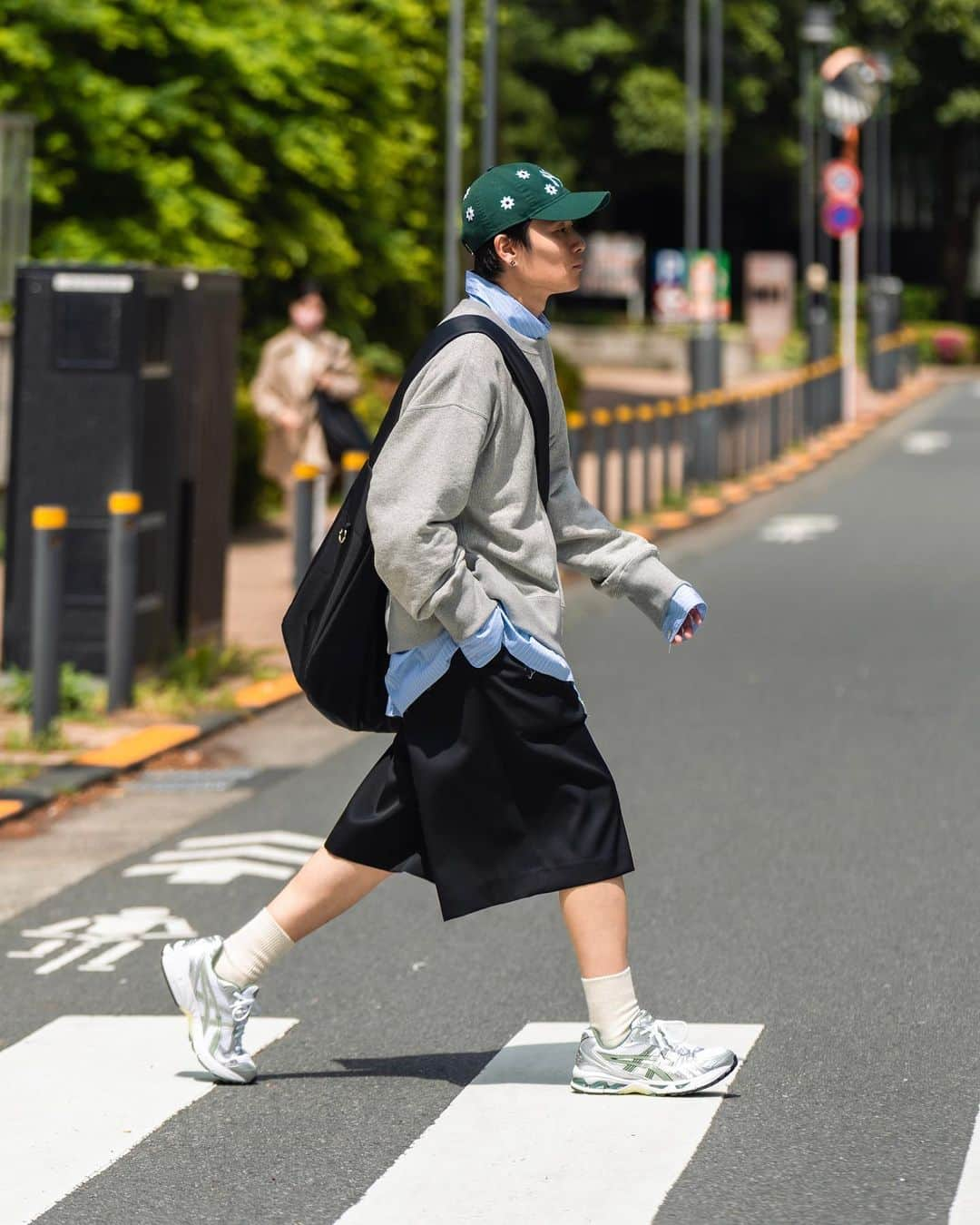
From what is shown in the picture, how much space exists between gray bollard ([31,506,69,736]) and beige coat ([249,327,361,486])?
5.44 metres

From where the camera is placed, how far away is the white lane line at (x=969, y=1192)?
457 cm

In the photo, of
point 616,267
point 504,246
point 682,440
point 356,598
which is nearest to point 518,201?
point 504,246

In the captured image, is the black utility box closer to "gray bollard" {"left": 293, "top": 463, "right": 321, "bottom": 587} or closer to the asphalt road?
the asphalt road

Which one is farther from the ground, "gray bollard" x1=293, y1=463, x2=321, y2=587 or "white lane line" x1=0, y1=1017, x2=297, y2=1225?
"gray bollard" x1=293, y1=463, x2=321, y2=587

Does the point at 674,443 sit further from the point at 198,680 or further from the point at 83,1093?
the point at 83,1093

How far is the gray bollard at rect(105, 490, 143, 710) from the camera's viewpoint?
10.8 meters

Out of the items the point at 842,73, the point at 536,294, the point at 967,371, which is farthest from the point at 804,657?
the point at 967,371

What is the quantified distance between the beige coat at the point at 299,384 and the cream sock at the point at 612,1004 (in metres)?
10.3

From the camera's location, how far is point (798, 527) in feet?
70.2

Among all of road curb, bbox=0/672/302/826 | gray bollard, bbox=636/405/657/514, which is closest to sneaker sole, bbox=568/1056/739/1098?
road curb, bbox=0/672/302/826

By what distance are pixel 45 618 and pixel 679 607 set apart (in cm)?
507

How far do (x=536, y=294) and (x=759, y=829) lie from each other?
11.6 feet

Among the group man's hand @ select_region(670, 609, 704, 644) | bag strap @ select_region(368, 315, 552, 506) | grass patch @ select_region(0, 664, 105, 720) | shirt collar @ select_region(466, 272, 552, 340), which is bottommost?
grass patch @ select_region(0, 664, 105, 720)

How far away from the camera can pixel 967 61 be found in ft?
221
